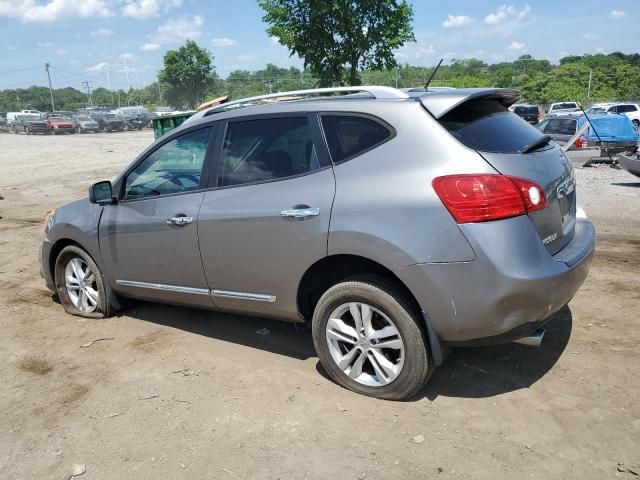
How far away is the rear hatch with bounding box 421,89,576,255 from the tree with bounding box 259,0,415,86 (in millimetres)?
12770

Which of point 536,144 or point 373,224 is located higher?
point 536,144

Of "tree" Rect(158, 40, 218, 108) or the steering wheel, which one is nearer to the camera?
the steering wheel

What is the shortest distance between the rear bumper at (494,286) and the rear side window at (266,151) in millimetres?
1040

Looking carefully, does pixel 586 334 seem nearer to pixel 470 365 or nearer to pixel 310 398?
pixel 470 365

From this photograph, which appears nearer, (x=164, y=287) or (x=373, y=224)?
(x=373, y=224)

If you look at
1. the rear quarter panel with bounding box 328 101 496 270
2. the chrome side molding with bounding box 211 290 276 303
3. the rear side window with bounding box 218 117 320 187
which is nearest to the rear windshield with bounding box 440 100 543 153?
the rear quarter panel with bounding box 328 101 496 270

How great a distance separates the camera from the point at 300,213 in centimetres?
337

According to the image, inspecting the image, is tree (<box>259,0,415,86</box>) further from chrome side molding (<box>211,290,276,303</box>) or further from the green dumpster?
chrome side molding (<box>211,290,276,303</box>)

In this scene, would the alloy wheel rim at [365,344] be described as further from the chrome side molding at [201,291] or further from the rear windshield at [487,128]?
the rear windshield at [487,128]

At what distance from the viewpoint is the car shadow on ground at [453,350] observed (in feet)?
11.4

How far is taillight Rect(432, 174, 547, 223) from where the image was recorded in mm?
2838

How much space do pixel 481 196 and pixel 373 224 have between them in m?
0.60

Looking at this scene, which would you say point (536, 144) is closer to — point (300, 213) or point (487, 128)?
point (487, 128)

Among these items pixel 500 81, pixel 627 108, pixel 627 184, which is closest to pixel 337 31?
pixel 627 184
